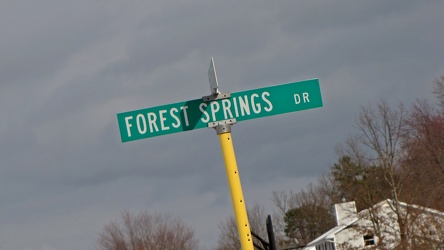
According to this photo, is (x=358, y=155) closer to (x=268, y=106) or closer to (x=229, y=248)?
(x=229, y=248)

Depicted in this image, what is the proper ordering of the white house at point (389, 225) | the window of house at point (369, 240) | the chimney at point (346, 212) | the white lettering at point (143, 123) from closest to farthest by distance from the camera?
the white lettering at point (143, 123) → the white house at point (389, 225) → the chimney at point (346, 212) → the window of house at point (369, 240)

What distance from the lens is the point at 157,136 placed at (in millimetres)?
9625

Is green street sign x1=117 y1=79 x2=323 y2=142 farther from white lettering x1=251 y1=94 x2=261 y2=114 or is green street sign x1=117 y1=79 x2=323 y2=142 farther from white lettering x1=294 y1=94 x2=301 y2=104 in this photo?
white lettering x1=294 y1=94 x2=301 y2=104

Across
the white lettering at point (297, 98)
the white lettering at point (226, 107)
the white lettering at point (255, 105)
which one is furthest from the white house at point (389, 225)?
the white lettering at point (226, 107)

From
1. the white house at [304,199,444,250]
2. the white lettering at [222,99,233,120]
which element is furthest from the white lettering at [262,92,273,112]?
the white house at [304,199,444,250]

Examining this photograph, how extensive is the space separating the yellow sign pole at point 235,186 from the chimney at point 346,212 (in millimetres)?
58953

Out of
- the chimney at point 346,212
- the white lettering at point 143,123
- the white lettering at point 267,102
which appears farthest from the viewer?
the chimney at point 346,212

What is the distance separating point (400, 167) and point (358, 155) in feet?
28.2

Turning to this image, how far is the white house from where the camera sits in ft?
179

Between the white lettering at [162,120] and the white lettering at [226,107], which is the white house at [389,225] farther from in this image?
the white lettering at [162,120]

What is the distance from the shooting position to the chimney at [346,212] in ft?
231

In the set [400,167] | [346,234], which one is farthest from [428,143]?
[346,234]

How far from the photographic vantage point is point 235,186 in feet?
31.4

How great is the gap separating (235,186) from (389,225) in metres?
52.1
